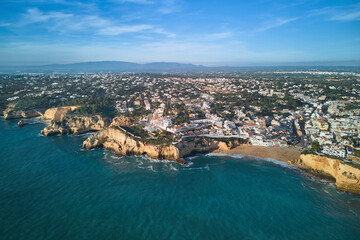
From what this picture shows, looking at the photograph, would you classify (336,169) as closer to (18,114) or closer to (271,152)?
(271,152)

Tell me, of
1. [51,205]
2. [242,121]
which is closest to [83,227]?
[51,205]

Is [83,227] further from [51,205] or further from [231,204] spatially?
[231,204]

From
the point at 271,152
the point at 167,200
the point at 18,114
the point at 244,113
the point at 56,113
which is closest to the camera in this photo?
the point at 167,200

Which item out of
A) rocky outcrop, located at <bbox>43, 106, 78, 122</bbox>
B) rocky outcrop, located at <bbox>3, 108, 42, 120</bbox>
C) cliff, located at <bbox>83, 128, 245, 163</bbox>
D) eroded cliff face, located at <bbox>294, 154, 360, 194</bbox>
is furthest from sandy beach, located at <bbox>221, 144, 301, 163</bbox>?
rocky outcrop, located at <bbox>3, 108, 42, 120</bbox>

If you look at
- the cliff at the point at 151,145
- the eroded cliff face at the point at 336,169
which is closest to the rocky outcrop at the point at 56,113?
the cliff at the point at 151,145

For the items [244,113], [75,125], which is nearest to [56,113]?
[75,125]

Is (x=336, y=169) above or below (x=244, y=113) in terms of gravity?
below
